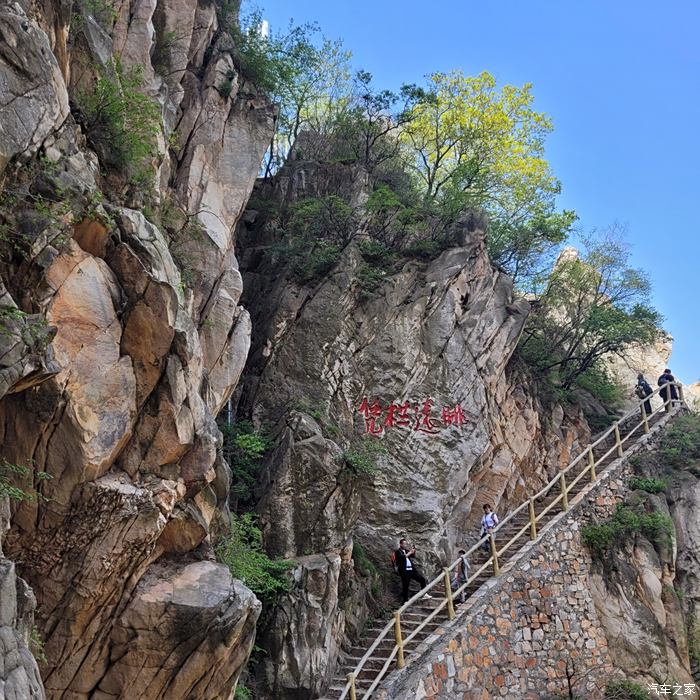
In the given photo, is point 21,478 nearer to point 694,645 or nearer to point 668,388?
point 694,645

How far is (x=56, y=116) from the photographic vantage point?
7.49 meters

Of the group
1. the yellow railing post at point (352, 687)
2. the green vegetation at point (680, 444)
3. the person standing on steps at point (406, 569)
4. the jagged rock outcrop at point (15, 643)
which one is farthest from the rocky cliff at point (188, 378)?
the green vegetation at point (680, 444)

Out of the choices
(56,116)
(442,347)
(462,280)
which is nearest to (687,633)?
(442,347)

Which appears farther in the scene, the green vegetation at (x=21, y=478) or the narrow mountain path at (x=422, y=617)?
the narrow mountain path at (x=422, y=617)

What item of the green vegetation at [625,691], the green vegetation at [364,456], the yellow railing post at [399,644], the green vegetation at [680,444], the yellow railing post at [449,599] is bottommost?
the yellow railing post at [399,644]

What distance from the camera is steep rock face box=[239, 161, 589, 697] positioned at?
13375 millimetres

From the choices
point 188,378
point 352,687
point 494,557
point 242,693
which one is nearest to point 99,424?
point 188,378

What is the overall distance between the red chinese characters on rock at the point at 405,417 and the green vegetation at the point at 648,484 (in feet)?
14.4

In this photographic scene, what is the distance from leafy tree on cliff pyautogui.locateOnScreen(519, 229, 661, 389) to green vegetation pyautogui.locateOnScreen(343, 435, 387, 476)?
20.7 feet

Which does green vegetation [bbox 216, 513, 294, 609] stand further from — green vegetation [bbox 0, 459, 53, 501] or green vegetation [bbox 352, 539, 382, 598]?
green vegetation [bbox 0, 459, 53, 501]

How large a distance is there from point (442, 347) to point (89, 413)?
9.59m

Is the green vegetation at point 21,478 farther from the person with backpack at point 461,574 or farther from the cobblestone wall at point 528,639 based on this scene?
the person with backpack at point 461,574

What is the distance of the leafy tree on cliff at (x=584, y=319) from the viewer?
19.0 metres

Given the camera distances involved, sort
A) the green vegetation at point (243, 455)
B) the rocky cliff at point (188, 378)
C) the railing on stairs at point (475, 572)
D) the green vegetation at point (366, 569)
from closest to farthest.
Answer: the rocky cliff at point (188, 378)
the railing on stairs at point (475, 572)
the green vegetation at point (243, 455)
the green vegetation at point (366, 569)
